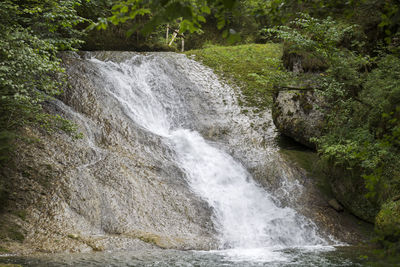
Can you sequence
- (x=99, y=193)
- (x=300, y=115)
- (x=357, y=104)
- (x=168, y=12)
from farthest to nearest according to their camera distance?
1. (x=300, y=115)
2. (x=357, y=104)
3. (x=99, y=193)
4. (x=168, y=12)

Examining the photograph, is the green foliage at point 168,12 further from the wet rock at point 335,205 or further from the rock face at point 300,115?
the rock face at point 300,115

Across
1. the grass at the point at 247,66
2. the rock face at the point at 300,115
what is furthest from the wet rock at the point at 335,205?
the grass at the point at 247,66

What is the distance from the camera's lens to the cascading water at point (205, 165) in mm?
9219

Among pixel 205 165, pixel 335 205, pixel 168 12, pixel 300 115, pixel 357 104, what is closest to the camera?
pixel 168 12

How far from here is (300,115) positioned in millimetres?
12125

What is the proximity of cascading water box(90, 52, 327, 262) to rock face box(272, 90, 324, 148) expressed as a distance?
7.79 ft

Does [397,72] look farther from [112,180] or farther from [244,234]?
[112,180]

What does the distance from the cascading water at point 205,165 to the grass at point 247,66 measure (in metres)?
1.79

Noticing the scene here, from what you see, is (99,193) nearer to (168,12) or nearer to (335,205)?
(335,205)

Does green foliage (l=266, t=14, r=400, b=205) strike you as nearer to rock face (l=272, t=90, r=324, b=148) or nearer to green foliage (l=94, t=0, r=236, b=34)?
rock face (l=272, t=90, r=324, b=148)

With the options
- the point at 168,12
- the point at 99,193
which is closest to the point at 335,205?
the point at 99,193

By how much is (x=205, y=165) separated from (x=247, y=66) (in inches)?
348

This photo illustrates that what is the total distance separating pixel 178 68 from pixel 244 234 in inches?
396

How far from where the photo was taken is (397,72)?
7625 millimetres
